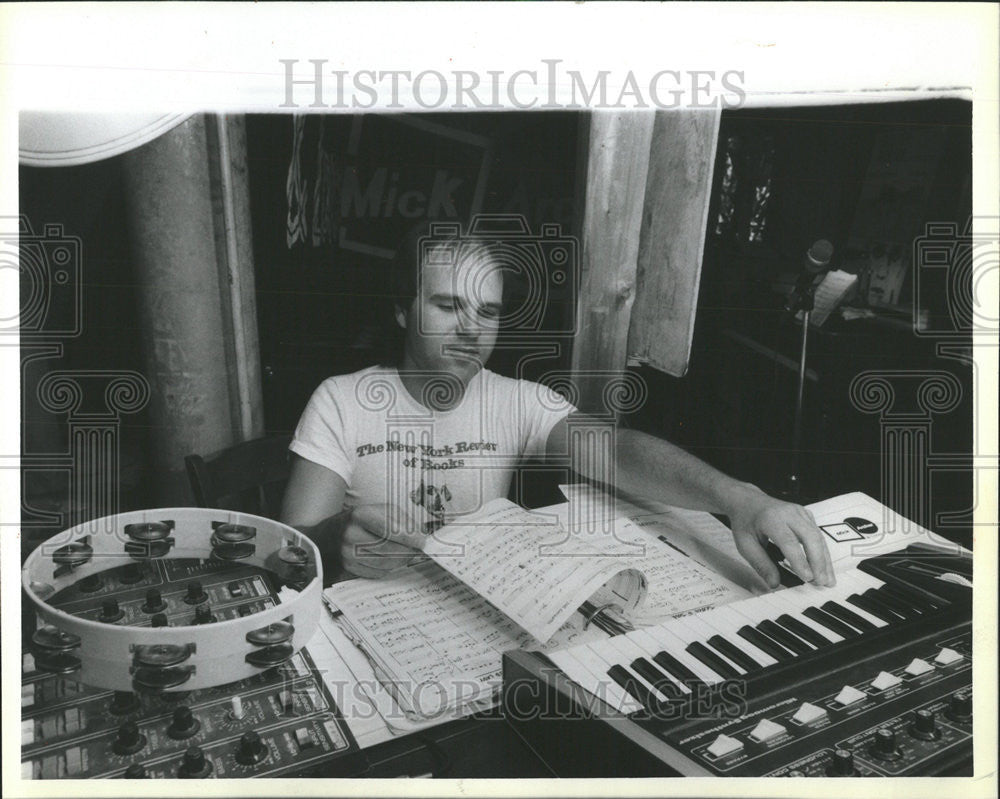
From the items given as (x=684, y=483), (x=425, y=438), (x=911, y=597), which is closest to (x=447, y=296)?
(x=425, y=438)

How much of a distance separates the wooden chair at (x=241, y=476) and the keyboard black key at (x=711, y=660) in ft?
2.01

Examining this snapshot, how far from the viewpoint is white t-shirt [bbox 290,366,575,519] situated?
4.08 ft

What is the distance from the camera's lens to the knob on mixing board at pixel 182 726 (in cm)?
101

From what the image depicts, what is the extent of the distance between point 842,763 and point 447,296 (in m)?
0.77

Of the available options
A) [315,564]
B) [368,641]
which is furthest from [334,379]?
[368,641]

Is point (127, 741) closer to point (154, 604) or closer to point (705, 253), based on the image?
point (154, 604)

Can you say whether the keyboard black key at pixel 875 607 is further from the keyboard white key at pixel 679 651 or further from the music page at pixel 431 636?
the music page at pixel 431 636

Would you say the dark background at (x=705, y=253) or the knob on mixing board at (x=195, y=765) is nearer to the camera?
the knob on mixing board at (x=195, y=765)

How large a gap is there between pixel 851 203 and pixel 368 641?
94cm

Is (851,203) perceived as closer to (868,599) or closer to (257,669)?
(868,599)

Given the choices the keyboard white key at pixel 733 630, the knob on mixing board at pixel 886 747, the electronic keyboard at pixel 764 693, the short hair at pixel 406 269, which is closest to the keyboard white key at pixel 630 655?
the electronic keyboard at pixel 764 693

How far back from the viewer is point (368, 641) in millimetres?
1118

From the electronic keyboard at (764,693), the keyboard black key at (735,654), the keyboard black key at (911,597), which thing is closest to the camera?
the electronic keyboard at (764,693)

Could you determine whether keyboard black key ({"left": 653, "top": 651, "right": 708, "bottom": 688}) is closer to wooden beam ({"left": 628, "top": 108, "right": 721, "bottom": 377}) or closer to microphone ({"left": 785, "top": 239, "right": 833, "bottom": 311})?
wooden beam ({"left": 628, "top": 108, "right": 721, "bottom": 377})
